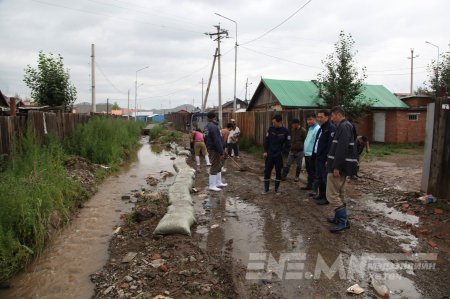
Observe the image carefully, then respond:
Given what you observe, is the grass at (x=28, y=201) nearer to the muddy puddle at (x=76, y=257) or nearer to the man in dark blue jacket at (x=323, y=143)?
the muddy puddle at (x=76, y=257)

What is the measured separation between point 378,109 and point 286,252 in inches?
746

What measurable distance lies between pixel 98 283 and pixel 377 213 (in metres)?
4.53

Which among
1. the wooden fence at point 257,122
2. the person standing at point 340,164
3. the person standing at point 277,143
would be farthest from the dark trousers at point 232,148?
the person standing at point 340,164

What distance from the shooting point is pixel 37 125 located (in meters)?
9.23

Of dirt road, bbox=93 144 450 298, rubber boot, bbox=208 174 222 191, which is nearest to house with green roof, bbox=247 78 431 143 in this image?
rubber boot, bbox=208 174 222 191

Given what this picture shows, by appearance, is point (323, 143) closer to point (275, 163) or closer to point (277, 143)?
point (277, 143)

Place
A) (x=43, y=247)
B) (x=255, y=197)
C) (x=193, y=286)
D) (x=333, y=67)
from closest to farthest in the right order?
(x=193, y=286) → (x=43, y=247) → (x=255, y=197) → (x=333, y=67)

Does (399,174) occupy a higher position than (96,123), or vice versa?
(96,123)

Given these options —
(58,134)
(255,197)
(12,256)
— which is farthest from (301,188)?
(58,134)

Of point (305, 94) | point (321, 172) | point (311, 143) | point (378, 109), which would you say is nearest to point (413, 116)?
point (378, 109)

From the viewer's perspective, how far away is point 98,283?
153 inches

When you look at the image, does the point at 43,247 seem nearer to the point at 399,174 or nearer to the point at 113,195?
the point at 113,195

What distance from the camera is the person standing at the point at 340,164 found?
486 cm

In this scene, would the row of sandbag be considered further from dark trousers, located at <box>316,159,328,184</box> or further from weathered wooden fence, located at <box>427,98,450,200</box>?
weathered wooden fence, located at <box>427,98,450,200</box>
